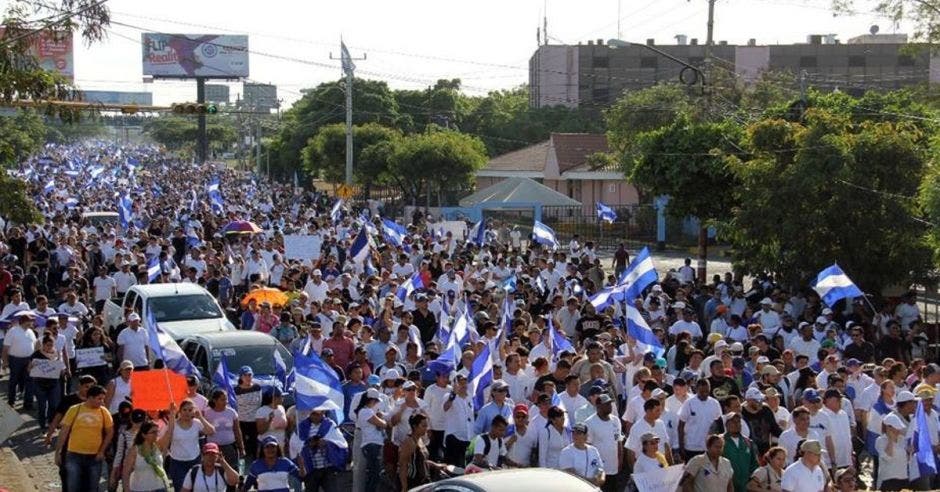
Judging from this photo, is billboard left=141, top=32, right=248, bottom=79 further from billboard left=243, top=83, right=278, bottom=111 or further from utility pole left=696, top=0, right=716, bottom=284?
utility pole left=696, top=0, right=716, bottom=284

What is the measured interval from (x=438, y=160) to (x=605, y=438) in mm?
40376

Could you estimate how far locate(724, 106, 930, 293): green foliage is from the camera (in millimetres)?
22922

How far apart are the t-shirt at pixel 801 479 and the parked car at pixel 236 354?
22.8 feet

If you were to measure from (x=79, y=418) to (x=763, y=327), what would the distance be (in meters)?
10.0

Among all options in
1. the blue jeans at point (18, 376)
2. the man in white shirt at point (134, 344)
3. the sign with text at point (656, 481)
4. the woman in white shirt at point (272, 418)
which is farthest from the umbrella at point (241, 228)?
the sign with text at point (656, 481)

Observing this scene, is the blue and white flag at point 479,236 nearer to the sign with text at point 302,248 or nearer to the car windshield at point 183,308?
the sign with text at point 302,248

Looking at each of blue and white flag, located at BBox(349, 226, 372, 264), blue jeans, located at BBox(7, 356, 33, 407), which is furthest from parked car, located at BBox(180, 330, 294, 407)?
blue and white flag, located at BBox(349, 226, 372, 264)

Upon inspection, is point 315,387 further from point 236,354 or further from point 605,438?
point 236,354

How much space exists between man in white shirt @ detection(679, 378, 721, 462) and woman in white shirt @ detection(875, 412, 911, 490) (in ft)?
5.01

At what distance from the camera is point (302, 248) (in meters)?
26.4

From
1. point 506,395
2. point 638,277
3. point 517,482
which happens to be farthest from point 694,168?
point 517,482

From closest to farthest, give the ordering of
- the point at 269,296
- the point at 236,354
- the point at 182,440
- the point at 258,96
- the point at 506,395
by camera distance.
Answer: the point at 182,440
the point at 506,395
the point at 236,354
the point at 269,296
the point at 258,96

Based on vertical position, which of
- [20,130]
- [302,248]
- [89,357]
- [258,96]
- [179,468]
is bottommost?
[179,468]

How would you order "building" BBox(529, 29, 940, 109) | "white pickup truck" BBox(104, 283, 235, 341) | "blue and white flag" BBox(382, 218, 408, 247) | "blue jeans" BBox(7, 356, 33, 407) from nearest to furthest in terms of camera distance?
"blue jeans" BBox(7, 356, 33, 407), "white pickup truck" BBox(104, 283, 235, 341), "blue and white flag" BBox(382, 218, 408, 247), "building" BBox(529, 29, 940, 109)
